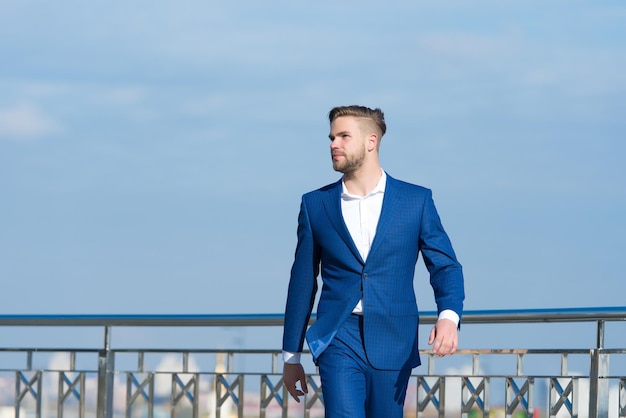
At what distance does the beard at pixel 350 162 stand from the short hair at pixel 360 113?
10 centimetres

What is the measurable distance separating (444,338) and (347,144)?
25.3 inches

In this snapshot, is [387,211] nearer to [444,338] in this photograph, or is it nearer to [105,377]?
[444,338]

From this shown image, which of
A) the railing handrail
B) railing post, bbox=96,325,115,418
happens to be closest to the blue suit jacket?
the railing handrail

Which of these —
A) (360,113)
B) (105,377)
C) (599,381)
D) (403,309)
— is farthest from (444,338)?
(105,377)

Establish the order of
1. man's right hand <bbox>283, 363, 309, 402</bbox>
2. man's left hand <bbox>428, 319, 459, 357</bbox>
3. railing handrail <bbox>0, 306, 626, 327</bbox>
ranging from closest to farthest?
1. man's left hand <bbox>428, 319, 459, 357</bbox>
2. man's right hand <bbox>283, 363, 309, 402</bbox>
3. railing handrail <bbox>0, 306, 626, 327</bbox>

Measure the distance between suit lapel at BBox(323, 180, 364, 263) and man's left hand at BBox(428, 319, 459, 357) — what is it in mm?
322

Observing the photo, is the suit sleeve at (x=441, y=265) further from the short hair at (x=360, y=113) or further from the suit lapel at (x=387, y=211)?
the short hair at (x=360, y=113)

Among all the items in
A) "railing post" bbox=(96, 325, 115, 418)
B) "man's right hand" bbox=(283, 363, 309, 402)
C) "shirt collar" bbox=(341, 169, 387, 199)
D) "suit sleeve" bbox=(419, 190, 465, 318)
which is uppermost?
"shirt collar" bbox=(341, 169, 387, 199)

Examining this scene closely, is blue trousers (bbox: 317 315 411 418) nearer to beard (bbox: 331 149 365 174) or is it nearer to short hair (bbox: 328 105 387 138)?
beard (bbox: 331 149 365 174)

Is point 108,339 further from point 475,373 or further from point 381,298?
point 381,298

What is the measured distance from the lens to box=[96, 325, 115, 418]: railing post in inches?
264

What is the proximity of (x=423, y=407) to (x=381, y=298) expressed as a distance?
2.30 m

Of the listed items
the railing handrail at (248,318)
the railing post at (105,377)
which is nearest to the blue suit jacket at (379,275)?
the railing handrail at (248,318)

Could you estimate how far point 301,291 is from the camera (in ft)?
12.3
